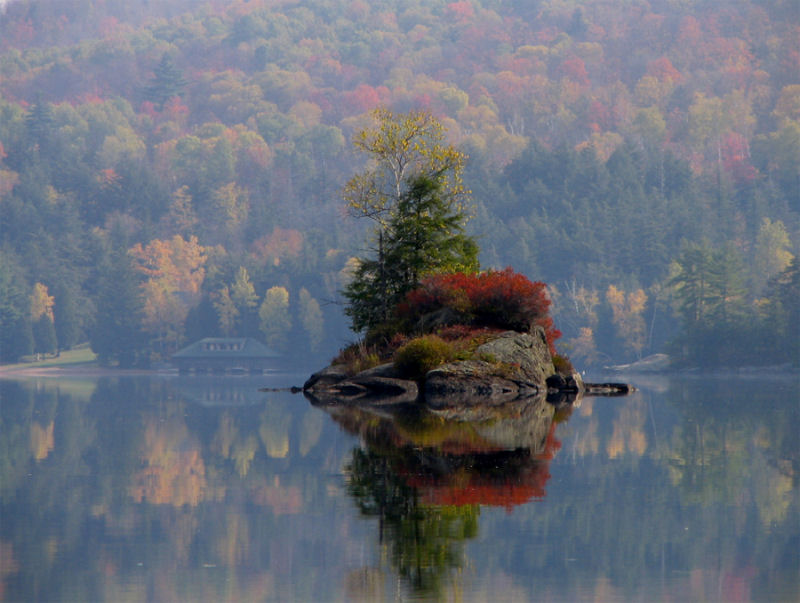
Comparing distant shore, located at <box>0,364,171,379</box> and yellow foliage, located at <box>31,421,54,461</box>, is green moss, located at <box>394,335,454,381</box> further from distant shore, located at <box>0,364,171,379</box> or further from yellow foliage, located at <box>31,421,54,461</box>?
distant shore, located at <box>0,364,171,379</box>

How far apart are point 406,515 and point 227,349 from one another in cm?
12449

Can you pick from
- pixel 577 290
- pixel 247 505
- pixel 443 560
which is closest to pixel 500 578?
pixel 443 560

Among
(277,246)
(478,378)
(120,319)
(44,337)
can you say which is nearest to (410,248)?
(478,378)

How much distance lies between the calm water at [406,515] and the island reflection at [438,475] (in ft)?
0.14

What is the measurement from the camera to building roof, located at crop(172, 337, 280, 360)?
134500 millimetres

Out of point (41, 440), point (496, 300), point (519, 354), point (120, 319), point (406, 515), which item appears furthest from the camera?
point (120, 319)

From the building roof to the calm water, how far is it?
11002cm

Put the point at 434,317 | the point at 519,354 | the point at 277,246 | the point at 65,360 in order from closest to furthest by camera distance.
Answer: the point at 519,354, the point at 434,317, the point at 65,360, the point at 277,246

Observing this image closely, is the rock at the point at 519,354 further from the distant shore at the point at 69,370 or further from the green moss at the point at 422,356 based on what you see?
the distant shore at the point at 69,370

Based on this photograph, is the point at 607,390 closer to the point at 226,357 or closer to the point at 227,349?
the point at 226,357

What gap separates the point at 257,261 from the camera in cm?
15275

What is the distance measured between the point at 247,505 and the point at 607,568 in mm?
5133

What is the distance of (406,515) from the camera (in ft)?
43.5

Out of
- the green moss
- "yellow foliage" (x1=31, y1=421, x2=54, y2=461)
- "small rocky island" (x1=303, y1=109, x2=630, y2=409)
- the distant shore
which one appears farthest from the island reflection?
the distant shore
